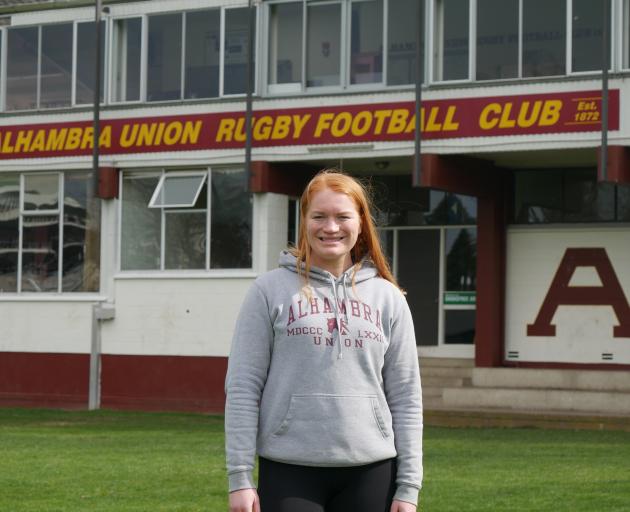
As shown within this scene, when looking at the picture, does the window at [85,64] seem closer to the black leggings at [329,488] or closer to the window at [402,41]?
the window at [402,41]

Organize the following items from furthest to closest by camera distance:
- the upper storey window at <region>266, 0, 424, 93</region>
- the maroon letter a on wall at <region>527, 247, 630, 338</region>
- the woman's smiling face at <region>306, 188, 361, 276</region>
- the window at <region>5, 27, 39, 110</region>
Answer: the window at <region>5, 27, 39, 110</region>
the maroon letter a on wall at <region>527, 247, 630, 338</region>
the upper storey window at <region>266, 0, 424, 93</region>
the woman's smiling face at <region>306, 188, 361, 276</region>

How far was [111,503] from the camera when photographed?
42.5ft

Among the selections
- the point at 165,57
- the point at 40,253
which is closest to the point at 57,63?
the point at 165,57

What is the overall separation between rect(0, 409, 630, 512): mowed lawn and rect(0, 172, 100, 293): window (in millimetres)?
4767

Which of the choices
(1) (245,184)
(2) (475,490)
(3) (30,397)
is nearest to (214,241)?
(1) (245,184)

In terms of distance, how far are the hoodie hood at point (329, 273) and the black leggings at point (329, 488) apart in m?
0.62

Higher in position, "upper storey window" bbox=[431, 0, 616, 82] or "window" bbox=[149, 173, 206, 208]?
"upper storey window" bbox=[431, 0, 616, 82]

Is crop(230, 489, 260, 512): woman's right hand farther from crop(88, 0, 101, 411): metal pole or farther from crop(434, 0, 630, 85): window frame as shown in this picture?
crop(88, 0, 101, 411): metal pole

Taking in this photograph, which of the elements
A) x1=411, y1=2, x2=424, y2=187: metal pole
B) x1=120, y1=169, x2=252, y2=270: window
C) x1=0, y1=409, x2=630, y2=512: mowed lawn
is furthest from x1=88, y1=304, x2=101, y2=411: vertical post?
x1=411, y1=2, x2=424, y2=187: metal pole

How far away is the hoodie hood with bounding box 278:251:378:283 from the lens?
201 inches

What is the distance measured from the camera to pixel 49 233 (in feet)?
93.7

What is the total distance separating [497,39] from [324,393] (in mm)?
19743

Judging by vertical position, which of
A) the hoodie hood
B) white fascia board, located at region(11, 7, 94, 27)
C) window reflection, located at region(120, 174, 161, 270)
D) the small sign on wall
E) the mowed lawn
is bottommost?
the mowed lawn

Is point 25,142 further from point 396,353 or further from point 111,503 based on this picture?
point 396,353
